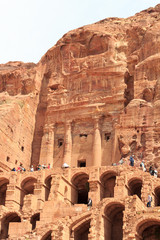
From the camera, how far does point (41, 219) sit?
134 ft

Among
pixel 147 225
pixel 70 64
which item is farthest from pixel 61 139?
pixel 147 225

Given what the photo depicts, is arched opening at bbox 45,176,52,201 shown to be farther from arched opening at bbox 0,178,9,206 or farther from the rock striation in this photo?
arched opening at bbox 0,178,9,206

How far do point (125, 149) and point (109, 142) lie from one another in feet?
14.8

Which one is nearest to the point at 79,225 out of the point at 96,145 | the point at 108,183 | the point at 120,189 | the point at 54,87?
the point at 120,189

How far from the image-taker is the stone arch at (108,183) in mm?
46406

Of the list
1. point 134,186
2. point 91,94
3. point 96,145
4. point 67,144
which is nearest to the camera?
point 134,186

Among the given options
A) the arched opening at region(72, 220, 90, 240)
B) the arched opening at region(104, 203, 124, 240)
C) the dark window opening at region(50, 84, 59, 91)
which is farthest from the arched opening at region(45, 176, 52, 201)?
the dark window opening at region(50, 84, 59, 91)

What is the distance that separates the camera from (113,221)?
135 feet

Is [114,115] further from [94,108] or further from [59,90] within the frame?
[59,90]

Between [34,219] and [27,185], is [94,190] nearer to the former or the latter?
[34,219]

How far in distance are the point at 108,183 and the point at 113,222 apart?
698cm

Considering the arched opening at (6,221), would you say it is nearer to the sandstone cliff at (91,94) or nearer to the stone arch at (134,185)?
the sandstone cliff at (91,94)

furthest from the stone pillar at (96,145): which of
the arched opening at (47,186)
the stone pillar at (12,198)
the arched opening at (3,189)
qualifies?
the stone pillar at (12,198)

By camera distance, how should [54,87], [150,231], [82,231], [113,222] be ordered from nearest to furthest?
1. [150,231]
2. [82,231]
3. [113,222]
4. [54,87]
